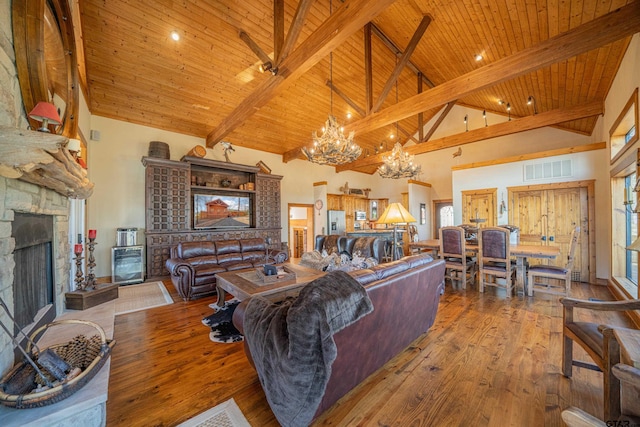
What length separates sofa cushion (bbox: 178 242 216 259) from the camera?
4477 mm


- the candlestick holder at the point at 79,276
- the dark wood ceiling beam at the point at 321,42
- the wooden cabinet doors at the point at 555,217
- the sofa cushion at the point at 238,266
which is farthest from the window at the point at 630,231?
the candlestick holder at the point at 79,276

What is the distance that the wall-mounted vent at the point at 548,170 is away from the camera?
5.13 meters

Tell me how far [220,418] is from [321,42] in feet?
12.8

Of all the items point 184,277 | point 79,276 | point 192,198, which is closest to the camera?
point 79,276

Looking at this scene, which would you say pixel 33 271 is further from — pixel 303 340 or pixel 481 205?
pixel 481 205

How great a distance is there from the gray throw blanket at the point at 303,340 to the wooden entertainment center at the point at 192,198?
15.8 ft

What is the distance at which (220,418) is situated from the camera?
1.53 meters

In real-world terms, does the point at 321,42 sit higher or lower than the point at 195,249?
higher

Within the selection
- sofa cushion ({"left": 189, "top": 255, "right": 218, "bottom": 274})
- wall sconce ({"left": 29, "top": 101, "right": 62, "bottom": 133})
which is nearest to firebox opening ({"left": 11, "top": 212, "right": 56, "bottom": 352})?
wall sconce ({"left": 29, "top": 101, "right": 62, "bottom": 133})

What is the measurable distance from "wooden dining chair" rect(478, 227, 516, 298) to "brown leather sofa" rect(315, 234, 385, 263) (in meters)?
1.79

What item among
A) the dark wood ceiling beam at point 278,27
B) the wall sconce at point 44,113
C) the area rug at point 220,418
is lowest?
the area rug at point 220,418

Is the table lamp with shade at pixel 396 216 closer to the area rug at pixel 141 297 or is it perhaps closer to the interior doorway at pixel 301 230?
the area rug at pixel 141 297

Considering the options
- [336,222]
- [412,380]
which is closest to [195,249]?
[412,380]

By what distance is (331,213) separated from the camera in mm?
8625
